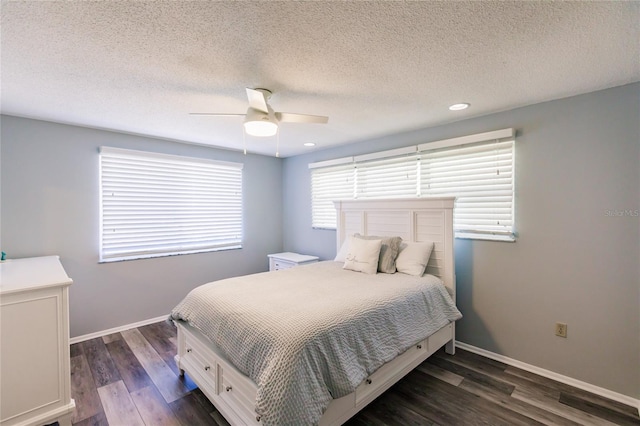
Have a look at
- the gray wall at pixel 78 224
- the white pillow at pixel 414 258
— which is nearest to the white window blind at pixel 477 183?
the white pillow at pixel 414 258

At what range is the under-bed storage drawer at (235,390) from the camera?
1695 mm

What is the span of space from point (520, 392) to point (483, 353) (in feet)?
1.92

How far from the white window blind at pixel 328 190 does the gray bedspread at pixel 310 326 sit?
1.72m

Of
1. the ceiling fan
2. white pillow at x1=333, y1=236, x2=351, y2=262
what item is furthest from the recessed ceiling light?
white pillow at x1=333, y1=236, x2=351, y2=262

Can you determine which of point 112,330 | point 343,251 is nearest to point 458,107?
point 343,251

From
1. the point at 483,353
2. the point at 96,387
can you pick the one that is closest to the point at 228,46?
the point at 96,387

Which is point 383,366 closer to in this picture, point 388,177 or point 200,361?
point 200,361

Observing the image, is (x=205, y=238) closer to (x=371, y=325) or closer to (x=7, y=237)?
(x=7, y=237)

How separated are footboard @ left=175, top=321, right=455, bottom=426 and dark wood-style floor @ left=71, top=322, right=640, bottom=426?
165mm

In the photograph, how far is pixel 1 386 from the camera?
1.70 metres

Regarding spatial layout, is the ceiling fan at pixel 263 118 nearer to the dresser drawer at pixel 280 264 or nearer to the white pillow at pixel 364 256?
the white pillow at pixel 364 256

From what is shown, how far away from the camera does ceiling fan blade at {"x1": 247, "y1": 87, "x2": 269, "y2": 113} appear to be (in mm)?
1907

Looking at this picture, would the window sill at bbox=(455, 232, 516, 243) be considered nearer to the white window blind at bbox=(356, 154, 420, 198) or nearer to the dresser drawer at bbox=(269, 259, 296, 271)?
the white window blind at bbox=(356, 154, 420, 198)

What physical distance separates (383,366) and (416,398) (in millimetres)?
457
